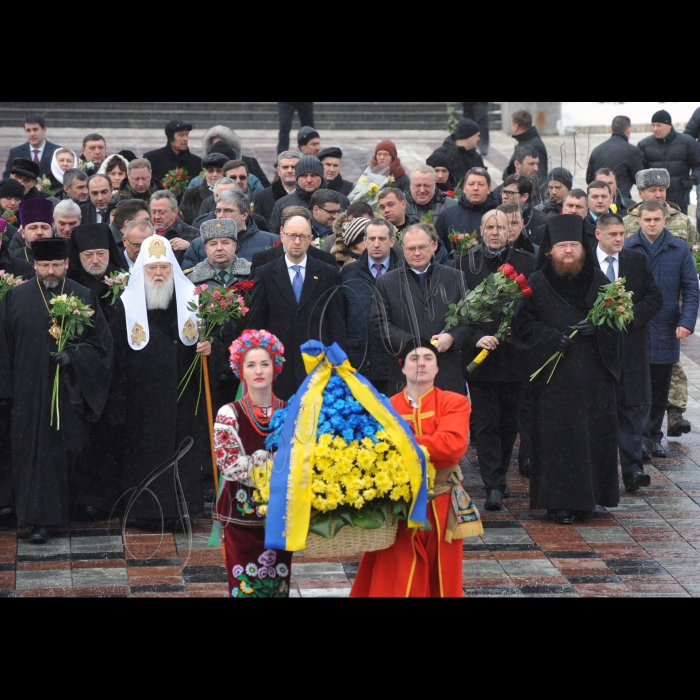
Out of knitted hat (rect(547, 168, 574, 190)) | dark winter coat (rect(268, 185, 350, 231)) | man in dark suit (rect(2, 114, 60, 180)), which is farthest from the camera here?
man in dark suit (rect(2, 114, 60, 180))

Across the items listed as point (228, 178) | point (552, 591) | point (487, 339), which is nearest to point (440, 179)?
point (228, 178)

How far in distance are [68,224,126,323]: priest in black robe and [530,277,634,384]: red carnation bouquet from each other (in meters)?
3.54

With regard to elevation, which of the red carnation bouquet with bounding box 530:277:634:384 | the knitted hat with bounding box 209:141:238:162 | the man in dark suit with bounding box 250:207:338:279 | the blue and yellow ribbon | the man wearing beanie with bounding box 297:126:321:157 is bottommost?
the blue and yellow ribbon

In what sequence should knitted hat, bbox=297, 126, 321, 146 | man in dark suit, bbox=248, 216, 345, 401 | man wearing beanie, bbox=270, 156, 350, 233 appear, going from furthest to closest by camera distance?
knitted hat, bbox=297, 126, 321, 146, man wearing beanie, bbox=270, 156, 350, 233, man in dark suit, bbox=248, 216, 345, 401

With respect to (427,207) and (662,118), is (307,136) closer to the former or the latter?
(427,207)

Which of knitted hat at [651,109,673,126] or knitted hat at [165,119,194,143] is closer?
knitted hat at [165,119,194,143]

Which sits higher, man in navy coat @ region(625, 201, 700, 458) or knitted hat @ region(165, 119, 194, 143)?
knitted hat @ region(165, 119, 194, 143)

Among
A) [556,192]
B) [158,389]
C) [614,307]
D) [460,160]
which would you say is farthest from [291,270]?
[460,160]

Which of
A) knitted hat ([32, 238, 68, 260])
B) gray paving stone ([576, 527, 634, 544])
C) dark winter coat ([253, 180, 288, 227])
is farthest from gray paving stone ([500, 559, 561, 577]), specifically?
dark winter coat ([253, 180, 288, 227])

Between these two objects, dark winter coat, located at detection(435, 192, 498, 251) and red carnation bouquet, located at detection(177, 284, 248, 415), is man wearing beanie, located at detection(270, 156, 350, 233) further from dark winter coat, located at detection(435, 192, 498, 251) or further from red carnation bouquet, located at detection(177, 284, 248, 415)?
Answer: red carnation bouquet, located at detection(177, 284, 248, 415)

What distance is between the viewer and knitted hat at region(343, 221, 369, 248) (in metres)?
10.3

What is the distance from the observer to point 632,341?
1051 cm

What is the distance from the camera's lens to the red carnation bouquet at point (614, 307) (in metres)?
9.41

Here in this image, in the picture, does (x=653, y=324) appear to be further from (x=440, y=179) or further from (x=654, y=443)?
(x=440, y=179)
